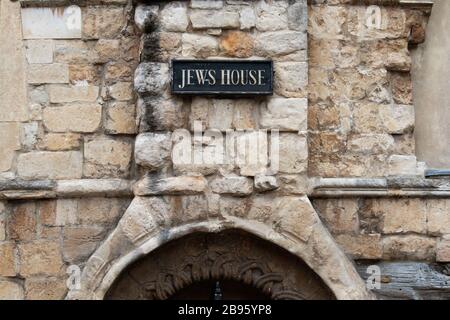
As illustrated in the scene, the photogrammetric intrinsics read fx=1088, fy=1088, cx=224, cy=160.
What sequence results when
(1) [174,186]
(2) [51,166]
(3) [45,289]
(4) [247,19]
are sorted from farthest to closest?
(2) [51,166] < (3) [45,289] < (4) [247,19] < (1) [174,186]

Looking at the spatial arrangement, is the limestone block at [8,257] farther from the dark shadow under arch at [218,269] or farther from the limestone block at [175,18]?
the limestone block at [175,18]

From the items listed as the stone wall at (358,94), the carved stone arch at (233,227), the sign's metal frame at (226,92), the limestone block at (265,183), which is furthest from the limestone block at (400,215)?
the sign's metal frame at (226,92)

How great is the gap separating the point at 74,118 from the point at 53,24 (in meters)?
0.69

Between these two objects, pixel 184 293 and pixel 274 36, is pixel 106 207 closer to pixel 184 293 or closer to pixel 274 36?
pixel 184 293

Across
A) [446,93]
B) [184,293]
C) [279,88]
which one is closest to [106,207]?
[184,293]

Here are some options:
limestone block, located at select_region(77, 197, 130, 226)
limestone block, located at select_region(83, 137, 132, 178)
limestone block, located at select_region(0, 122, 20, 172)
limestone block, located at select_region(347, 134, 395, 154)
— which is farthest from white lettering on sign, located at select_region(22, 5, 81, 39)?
limestone block, located at select_region(347, 134, 395, 154)

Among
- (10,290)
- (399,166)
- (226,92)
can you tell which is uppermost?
(226,92)

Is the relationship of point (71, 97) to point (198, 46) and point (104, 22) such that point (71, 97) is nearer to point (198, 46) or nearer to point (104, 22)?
point (104, 22)

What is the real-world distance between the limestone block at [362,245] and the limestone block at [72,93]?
1994 millimetres

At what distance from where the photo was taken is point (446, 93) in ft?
26.0

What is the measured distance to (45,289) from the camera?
752cm

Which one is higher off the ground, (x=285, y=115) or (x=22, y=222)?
(x=285, y=115)

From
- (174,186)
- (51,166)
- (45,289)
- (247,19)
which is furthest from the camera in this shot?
(51,166)

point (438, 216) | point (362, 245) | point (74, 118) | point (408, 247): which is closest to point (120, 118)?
point (74, 118)
